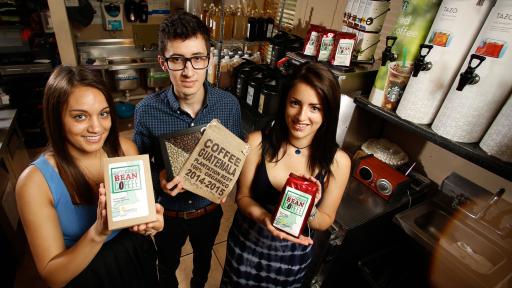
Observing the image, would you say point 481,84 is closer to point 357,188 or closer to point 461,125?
point 461,125

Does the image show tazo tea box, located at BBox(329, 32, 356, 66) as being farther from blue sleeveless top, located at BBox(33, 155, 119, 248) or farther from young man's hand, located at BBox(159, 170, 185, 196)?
blue sleeveless top, located at BBox(33, 155, 119, 248)

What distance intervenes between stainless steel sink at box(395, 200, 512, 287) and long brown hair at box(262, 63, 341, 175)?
0.65 metres

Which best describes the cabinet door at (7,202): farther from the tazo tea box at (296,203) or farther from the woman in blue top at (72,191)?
the tazo tea box at (296,203)

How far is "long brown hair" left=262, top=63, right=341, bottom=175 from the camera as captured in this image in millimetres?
1135

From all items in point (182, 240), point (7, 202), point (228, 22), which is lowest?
point (7, 202)

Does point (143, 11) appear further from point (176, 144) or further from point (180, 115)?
point (176, 144)

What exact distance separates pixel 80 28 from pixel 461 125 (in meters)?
4.13

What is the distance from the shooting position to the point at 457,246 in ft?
4.82

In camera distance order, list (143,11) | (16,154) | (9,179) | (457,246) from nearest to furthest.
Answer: (457,246) → (9,179) → (16,154) → (143,11)

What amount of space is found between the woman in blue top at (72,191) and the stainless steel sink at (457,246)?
1.34m

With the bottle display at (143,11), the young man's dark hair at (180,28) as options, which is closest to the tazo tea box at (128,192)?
the young man's dark hair at (180,28)

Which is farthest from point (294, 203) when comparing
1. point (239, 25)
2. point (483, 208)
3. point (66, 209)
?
point (239, 25)

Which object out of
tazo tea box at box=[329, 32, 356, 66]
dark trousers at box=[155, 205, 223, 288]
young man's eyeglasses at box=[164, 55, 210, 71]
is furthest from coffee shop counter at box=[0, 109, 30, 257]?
tazo tea box at box=[329, 32, 356, 66]

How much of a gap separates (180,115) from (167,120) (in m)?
0.07
